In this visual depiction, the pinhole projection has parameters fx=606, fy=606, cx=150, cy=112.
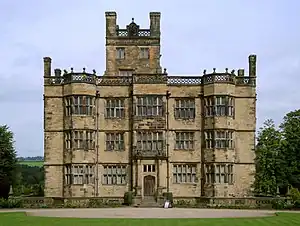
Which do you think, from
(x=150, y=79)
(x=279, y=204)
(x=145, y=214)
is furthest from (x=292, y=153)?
(x=145, y=214)

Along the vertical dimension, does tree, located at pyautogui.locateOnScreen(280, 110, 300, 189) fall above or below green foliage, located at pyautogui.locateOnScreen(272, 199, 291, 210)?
above

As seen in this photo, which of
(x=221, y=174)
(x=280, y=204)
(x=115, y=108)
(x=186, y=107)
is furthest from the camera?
(x=186, y=107)

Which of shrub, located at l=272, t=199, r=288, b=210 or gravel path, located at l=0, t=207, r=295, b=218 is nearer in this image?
gravel path, located at l=0, t=207, r=295, b=218

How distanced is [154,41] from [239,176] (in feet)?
46.4

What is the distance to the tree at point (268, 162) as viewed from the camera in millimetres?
50094

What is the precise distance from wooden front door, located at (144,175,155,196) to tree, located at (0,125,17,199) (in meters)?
13.6

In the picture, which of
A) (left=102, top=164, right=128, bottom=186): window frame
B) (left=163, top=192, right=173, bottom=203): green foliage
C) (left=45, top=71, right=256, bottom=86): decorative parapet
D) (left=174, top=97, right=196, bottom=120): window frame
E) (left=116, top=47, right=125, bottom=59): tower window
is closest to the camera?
(left=163, top=192, right=173, bottom=203): green foliage

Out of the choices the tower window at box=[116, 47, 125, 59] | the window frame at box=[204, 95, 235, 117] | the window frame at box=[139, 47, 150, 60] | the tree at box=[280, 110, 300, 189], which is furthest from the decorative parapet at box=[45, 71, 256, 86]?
the tree at box=[280, 110, 300, 189]

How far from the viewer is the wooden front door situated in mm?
48159

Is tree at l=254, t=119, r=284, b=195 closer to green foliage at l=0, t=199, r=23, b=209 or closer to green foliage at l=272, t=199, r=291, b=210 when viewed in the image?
green foliage at l=272, t=199, r=291, b=210

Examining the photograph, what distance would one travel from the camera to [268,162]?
5022 cm

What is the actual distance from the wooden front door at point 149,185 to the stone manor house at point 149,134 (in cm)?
8

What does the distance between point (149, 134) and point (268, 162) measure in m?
10.4

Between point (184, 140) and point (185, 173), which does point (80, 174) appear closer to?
point (185, 173)
